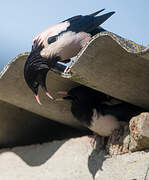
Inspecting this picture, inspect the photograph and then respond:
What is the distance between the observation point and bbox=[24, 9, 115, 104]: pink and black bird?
6.89 feet

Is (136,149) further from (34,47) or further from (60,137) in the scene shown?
(60,137)

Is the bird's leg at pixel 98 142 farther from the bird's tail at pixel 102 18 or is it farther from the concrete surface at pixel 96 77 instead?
the bird's tail at pixel 102 18

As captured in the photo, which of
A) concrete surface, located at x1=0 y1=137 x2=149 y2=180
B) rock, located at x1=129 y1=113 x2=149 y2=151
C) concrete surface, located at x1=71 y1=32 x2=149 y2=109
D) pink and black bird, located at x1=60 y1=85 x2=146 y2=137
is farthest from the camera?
pink and black bird, located at x1=60 y1=85 x2=146 y2=137

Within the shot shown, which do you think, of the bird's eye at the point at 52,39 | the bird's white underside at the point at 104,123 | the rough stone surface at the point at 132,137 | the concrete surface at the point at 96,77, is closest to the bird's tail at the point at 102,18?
the bird's eye at the point at 52,39

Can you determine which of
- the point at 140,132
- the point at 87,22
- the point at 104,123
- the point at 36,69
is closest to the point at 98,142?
the point at 104,123

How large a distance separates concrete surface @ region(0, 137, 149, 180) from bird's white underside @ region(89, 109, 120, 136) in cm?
18

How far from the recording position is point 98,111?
2299 millimetres

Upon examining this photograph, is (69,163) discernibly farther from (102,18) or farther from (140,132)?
(102,18)

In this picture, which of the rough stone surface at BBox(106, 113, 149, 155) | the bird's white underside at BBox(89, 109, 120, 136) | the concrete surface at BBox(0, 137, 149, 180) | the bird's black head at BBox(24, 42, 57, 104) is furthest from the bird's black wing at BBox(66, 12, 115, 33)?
the concrete surface at BBox(0, 137, 149, 180)

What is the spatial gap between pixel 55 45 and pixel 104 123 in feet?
2.05

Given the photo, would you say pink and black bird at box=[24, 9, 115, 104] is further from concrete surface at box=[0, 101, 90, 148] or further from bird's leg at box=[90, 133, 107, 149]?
concrete surface at box=[0, 101, 90, 148]

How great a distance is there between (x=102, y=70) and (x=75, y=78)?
0.18 m

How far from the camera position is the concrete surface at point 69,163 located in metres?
2.00

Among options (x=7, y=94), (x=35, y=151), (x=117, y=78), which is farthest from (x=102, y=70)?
(x=35, y=151)
